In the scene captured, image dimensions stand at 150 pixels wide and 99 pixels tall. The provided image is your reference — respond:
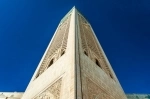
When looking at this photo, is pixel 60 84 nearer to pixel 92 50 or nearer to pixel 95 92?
pixel 95 92

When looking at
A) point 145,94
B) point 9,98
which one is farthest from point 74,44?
point 145,94

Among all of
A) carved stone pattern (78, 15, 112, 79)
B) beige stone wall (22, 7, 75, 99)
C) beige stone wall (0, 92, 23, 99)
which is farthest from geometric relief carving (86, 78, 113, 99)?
beige stone wall (0, 92, 23, 99)

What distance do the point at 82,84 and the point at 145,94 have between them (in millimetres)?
4758

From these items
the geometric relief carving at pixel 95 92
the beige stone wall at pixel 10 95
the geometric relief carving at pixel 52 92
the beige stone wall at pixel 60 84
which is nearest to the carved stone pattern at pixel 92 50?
the beige stone wall at pixel 60 84

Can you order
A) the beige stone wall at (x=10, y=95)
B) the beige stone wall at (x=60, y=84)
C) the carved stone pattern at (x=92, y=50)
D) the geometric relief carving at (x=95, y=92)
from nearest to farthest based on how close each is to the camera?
the beige stone wall at (x=60, y=84), the geometric relief carving at (x=95, y=92), the carved stone pattern at (x=92, y=50), the beige stone wall at (x=10, y=95)

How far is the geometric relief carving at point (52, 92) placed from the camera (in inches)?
174

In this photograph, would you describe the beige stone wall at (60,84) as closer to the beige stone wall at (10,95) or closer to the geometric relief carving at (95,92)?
the geometric relief carving at (95,92)

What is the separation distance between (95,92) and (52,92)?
2.55 feet

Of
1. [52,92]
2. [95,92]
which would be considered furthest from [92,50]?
[52,92]

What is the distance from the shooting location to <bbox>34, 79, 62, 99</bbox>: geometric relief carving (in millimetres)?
4414

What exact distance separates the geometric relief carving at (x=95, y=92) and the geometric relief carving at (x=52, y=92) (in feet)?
1.74

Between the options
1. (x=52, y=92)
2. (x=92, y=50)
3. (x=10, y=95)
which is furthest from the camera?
(x=10, y=95)

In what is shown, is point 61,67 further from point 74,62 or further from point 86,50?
point 86,50

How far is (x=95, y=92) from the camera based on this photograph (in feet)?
15.2
